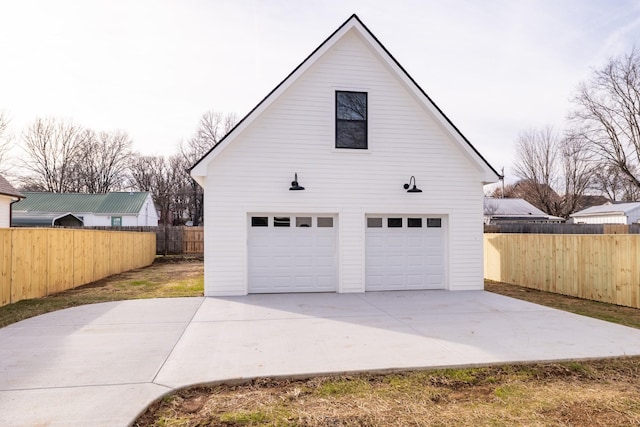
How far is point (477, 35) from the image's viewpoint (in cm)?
1018

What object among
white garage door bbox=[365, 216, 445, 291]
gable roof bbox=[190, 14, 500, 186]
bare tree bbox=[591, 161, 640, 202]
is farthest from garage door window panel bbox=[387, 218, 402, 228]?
bare tree bbox=[591, 161, 640, 202]

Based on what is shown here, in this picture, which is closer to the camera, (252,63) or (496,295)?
(496,295)

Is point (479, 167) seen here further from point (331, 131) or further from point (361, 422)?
point (361, 422)

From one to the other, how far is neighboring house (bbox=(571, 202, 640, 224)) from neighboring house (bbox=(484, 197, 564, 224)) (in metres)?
2.63

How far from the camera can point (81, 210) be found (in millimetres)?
34094

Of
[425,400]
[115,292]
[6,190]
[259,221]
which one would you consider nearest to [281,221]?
[259,221]

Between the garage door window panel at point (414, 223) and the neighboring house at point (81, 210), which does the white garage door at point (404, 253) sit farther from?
the neighboring house at point (81, 210)

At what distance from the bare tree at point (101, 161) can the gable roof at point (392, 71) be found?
40.7 meters

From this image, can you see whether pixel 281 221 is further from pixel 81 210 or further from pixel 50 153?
pixel 50 153

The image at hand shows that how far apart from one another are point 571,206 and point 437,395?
4211 cm

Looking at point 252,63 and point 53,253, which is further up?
point 252,63

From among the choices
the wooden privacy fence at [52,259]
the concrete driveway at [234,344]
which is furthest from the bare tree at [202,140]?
the concrete driveway at [234,344]

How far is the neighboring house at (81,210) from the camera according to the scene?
1283 inches

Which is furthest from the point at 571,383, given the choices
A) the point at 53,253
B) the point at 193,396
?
the point at 53,253
